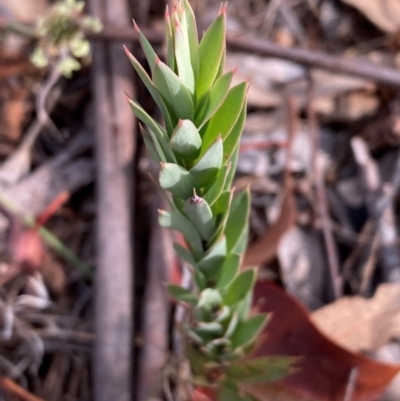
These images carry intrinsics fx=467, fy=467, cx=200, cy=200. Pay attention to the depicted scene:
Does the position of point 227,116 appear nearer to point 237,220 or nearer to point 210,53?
point 210,53

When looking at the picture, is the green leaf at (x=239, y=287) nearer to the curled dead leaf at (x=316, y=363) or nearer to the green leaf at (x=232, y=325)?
the green leaf at (x=232, y=325)

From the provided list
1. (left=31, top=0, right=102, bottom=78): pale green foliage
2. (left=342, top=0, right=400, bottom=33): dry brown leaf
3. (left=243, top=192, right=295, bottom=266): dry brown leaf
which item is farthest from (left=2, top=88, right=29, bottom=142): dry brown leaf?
(left=342, top=0, right=400, bottom=33): dry brown leaf

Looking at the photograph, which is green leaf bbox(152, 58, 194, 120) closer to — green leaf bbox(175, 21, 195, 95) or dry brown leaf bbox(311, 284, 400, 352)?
green leaf bbox(175, 21, 195, 95)

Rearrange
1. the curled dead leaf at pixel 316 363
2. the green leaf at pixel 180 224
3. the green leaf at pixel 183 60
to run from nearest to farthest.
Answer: the green leaf at pixel 183 60 → the green leaf at pixel 180 224 → the curled dead leaf at pixel 316 363

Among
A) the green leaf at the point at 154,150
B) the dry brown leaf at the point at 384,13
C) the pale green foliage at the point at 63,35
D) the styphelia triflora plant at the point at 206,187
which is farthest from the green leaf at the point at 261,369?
the dry brown leaf at the point at 384,13

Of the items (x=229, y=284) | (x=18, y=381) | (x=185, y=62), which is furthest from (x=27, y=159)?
(x=185, y=62)

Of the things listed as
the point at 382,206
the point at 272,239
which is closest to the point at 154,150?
the point at 272,239

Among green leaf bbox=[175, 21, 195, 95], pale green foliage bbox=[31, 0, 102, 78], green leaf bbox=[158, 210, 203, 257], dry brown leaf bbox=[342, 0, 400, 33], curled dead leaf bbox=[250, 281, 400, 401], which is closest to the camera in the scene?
green leaf bbox=[175, 21, 195, 95]
